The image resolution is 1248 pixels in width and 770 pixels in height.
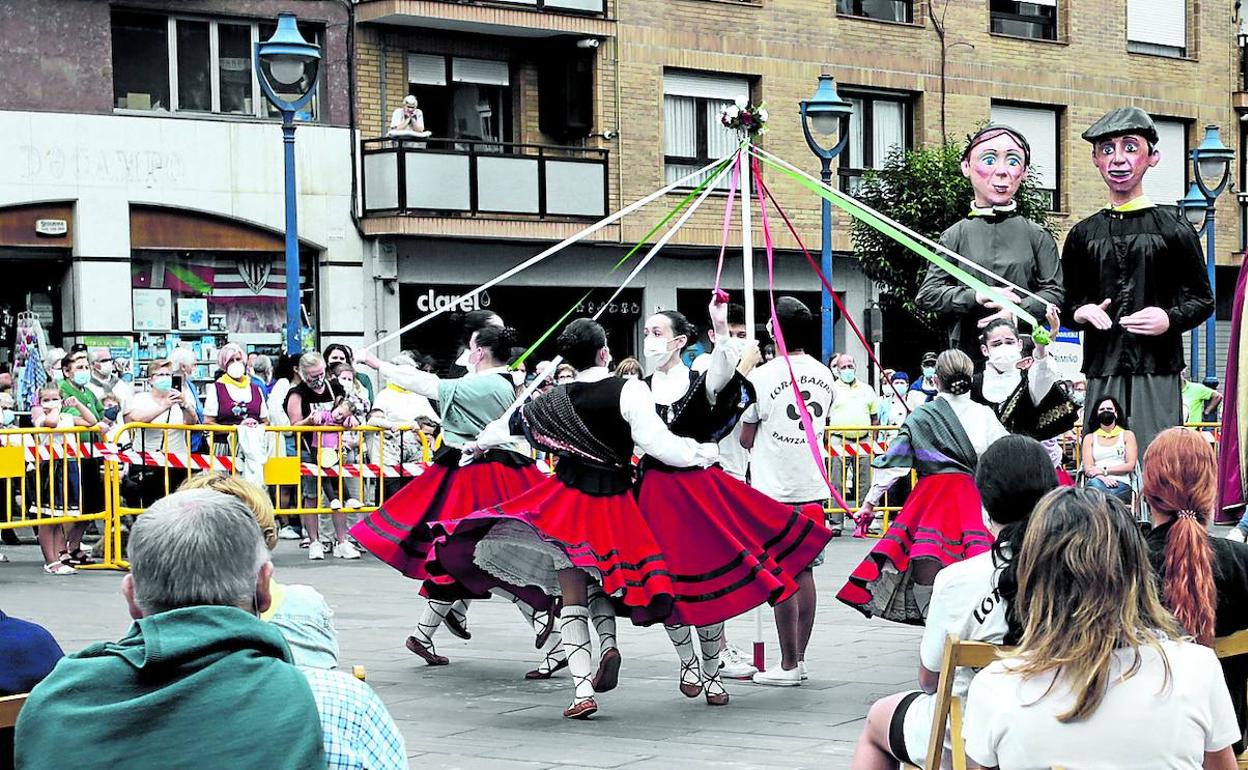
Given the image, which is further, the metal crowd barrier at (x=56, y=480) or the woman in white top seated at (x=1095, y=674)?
the metal crowd barrier at (x=56, y=480)

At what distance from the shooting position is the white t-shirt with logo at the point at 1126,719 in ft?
14.1

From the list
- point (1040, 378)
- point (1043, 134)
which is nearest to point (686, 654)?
point (1040, 378)

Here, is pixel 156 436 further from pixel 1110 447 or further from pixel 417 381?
pixel 1110 447

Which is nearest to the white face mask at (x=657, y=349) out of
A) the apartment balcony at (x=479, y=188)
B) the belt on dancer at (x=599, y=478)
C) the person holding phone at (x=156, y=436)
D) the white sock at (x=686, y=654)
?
the belt on dancer at (x=599, y=478)

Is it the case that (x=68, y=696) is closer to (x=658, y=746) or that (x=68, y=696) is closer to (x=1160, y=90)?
(x=658, y=746)

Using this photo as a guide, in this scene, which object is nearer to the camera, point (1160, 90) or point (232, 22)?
point (232, 22)

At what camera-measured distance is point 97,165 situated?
2517 centimetres

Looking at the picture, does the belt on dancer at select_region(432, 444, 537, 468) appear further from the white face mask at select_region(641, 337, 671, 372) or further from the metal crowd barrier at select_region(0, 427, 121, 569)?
the metal crowd barrier at select_region(0, 427, 121, 569)

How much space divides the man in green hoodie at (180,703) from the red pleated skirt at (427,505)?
22.4ft

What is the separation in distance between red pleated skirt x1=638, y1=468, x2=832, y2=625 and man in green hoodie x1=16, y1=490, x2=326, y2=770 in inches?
219

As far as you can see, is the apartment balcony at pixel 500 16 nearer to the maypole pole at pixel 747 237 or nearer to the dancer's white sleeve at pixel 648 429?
the maypole pole at pixel 747 237

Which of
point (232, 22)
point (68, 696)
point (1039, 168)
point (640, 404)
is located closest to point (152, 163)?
point (232, 22)

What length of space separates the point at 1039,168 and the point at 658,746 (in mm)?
27462

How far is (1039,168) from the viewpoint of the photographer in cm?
3441
